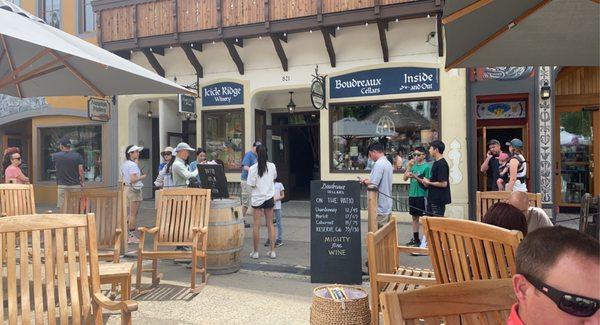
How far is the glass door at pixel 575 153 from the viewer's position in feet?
32.0

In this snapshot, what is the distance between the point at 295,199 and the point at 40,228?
→ 1028 centimetres

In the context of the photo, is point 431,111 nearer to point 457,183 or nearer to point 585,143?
point 457,183

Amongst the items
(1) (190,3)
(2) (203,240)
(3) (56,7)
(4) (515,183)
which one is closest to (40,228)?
(2) (203,240)

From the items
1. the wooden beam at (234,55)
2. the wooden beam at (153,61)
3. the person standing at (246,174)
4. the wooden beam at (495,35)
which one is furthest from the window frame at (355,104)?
the wooden beam at (495,35)

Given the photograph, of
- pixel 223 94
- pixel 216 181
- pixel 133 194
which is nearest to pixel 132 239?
pixel 133 194

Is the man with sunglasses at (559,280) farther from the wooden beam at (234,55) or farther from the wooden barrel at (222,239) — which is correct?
the wooden beam at (234,55)

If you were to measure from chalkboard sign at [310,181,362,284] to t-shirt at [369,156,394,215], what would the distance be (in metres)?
0.80

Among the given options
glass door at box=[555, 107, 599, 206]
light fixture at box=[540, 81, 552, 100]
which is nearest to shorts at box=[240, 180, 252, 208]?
light fixture at box=[540, 81, 552, 100]

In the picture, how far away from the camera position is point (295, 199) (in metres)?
12.8

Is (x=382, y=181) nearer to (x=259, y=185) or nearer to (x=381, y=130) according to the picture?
(x=259, y=185)

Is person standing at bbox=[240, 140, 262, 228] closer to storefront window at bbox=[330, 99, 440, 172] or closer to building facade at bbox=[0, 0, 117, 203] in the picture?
storefront window at bbox=[330, 99, 440, 172]

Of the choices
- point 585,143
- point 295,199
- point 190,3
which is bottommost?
point 295,199

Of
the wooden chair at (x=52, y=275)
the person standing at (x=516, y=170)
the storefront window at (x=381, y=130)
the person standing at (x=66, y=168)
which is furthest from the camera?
the storefront window at (x=381, y=130)

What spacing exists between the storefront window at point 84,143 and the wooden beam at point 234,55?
15.9ft
